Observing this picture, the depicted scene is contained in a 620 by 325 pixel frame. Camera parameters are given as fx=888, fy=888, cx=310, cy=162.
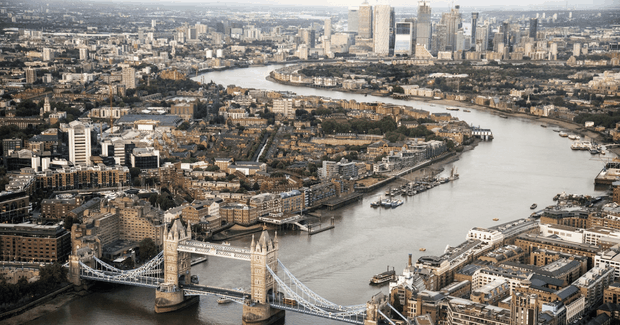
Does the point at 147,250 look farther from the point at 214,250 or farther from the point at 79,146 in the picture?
the point at 79,146

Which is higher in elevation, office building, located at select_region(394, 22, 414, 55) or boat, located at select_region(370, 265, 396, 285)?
office building, located at select_region(394, 22, 414, 55)

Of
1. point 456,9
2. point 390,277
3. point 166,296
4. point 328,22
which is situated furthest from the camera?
point 328,22

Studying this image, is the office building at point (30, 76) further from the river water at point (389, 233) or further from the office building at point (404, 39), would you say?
the office building at point (404, 39)

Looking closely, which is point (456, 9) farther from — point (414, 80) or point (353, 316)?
point (353, 316)

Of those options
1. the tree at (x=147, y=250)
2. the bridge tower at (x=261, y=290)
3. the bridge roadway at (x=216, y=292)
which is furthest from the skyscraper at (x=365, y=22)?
the bridge tower at (x=261, y=290)

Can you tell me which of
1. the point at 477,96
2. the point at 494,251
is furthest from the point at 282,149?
the point at 477,96

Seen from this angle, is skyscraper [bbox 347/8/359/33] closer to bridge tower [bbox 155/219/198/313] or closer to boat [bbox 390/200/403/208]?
boat [bbox 390/200/403/208]

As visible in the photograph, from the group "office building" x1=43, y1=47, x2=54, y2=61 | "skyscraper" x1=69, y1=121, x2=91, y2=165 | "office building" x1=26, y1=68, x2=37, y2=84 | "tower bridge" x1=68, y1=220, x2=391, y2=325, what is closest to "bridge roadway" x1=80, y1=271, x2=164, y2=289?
"tower bridge" x1=68, y1=220, x2=391, y2=325
